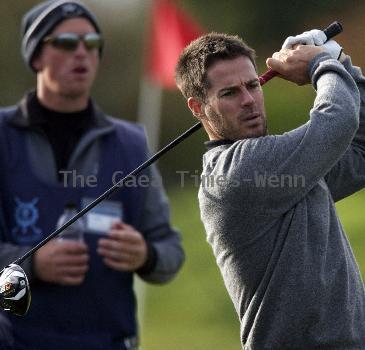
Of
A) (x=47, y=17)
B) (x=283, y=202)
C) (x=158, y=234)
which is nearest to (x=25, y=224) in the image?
(x=158, y=234)

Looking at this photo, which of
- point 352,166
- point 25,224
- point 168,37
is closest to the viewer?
point 352,166

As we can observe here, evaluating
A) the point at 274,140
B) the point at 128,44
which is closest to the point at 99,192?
the point at 274,140

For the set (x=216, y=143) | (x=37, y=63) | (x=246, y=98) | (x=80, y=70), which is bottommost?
(x=216, y=143)

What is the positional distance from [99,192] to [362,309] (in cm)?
183

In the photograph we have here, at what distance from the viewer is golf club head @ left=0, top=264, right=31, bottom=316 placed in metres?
4.45

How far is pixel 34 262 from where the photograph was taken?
5469mm

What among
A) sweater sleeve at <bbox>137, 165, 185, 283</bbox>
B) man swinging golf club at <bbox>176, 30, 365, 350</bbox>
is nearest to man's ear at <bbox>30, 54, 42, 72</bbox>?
sweater sleeve at <bbox>137, 165, 185, 283</bbox>

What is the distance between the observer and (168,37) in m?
9.73

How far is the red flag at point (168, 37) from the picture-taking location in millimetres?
9695

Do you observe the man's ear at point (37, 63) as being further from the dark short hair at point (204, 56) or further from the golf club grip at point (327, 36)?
the golf club grip at point (327, 36)

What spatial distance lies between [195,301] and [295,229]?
9.00 m

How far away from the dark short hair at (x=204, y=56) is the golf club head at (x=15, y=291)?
887 millimetres

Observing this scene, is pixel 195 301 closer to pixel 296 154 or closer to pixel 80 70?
pixel 80 70

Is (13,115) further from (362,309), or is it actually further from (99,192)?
(362,309)
